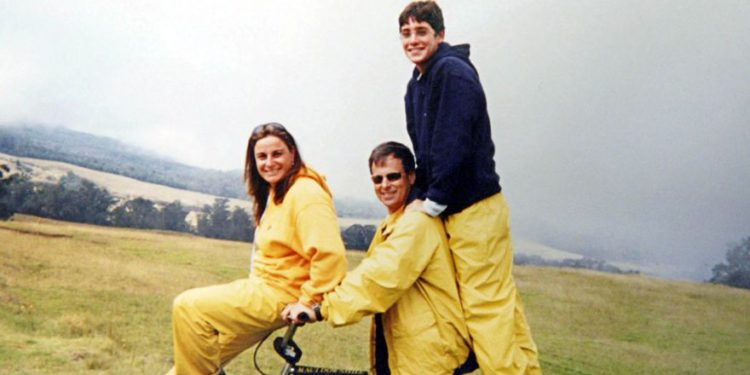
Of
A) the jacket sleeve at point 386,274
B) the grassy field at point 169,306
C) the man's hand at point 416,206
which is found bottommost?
the grassy field at point 169,306

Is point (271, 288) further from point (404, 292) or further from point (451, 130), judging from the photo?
point (451, 130)

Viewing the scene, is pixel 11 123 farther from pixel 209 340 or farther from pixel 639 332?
pixel 639 332

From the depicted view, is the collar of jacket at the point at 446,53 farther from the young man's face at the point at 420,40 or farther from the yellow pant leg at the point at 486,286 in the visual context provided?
the yellow pant leg at the point at 486,286

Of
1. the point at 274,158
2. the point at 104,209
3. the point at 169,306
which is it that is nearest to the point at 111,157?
the point at 104,209

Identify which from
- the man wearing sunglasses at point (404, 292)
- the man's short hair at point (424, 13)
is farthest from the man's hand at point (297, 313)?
the man's short hair at point (424, 13)

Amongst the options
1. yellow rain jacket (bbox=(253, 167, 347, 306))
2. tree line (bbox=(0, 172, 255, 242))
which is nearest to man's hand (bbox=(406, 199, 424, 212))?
yellow rain jacket (bbox=(253, 167, 347, 306))

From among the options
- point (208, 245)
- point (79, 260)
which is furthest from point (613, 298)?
point (79, 260)

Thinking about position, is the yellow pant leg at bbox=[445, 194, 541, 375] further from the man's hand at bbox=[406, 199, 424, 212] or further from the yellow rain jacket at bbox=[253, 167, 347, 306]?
the yellow rain jacket at bbox=[253, 167, 347, 306]

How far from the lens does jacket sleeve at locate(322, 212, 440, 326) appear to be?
7.38ft

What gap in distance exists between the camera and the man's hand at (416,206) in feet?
7.90

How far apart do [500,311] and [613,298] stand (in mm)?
2964

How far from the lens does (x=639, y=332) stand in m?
4.94

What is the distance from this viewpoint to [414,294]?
246 centimetres

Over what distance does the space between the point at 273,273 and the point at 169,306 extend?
2.36 metres
